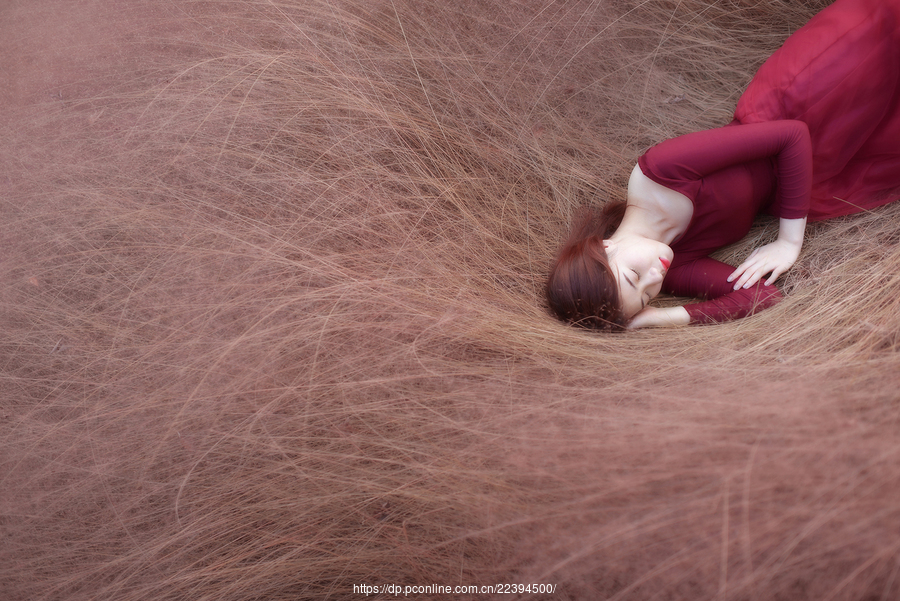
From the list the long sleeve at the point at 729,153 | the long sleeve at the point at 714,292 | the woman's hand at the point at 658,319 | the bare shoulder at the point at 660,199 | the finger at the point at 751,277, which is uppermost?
the long sleeve at the point at 729,153

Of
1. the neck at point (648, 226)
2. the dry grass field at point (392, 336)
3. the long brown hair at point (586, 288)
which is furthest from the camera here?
the neck at point (648, 226)

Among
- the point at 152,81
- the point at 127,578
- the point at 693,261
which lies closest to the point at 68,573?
the point at 127,578

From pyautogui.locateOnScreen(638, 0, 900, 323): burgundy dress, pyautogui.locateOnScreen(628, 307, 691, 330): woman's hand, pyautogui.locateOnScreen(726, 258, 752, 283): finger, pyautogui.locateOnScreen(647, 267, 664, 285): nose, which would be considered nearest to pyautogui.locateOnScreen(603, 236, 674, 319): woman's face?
pyautogui.locateOnScreen(647, 267, 664, 285): nose

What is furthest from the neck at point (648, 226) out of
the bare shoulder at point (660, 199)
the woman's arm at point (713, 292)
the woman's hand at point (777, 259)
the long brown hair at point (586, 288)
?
the woman's hand at point (777, 259)

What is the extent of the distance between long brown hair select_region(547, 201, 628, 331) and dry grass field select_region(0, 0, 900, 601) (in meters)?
0.10

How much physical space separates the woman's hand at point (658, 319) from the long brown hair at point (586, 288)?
0.26 ft

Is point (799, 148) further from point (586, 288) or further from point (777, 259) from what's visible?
point (586, 288)

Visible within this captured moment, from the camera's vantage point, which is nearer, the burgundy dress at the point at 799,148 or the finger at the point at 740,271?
the burgundy dress at the point at 799,148

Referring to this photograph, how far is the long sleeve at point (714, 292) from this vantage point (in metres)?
2.14

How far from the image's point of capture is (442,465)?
166 centimetres

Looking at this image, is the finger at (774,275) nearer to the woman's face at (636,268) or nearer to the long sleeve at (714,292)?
the long sleeve at (714,292)

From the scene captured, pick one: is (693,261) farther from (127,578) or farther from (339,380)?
(127,578)

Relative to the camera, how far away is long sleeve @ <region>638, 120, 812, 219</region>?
201 cm

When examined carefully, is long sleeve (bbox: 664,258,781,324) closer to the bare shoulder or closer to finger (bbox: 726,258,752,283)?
finger (bbox: 726,258,752,283)
